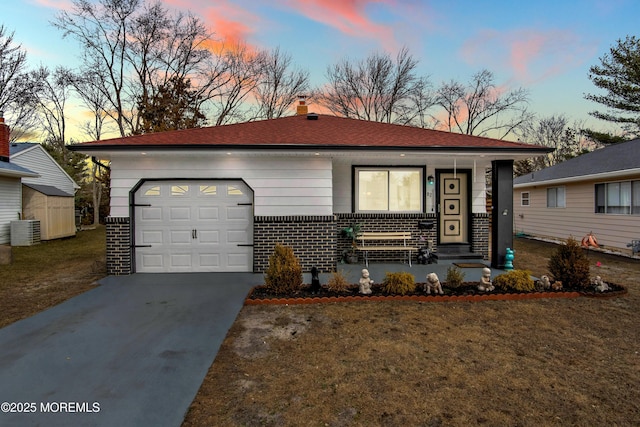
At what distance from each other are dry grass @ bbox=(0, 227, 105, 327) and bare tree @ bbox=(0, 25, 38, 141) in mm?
15293

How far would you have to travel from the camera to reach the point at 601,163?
41.1ft

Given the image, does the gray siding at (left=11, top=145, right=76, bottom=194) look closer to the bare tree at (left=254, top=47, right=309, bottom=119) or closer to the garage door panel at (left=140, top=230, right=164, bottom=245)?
the garage door panel at (left=140, top=230, right=164, bottom=245)

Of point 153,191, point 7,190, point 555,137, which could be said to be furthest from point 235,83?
point 555,137

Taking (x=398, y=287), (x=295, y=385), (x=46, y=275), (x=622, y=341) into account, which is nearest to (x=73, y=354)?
(x=295, y=385)

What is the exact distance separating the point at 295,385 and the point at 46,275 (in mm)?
8134

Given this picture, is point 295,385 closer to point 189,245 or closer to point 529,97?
point 189,245

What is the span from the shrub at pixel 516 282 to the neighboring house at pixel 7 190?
680 inches

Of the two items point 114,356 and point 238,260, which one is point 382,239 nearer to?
point 238,260

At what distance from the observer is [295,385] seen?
289 centimetres

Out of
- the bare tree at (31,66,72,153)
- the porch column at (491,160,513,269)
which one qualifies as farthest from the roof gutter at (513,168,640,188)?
the bare tree at (31,66,72,153)

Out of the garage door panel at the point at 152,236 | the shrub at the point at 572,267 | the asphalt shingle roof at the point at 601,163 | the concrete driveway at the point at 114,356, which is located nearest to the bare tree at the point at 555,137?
the asphalt shingle roof at the point at 601,163

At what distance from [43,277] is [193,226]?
382cm

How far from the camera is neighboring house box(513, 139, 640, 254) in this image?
35.2 ft

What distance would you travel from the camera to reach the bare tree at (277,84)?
2475cm
